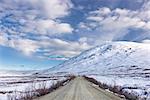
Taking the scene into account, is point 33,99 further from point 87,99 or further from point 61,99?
point 87,99

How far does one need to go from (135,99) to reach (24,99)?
8694 millimetres

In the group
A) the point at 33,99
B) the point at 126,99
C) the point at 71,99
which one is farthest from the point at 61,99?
the point at 126,99

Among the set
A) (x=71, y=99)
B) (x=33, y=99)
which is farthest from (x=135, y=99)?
(x=33, y=99)

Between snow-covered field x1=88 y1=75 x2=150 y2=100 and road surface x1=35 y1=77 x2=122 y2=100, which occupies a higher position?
snow-covered field x1=88 y1=75 x2=150 y2=100

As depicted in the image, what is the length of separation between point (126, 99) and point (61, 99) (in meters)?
5.84

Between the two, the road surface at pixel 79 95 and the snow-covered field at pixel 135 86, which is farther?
the snow-covered field at pixel 135 86

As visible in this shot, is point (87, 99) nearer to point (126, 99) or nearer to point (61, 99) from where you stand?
point (61, 99)

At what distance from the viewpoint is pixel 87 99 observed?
75.0 ft

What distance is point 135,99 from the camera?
77.2 ft

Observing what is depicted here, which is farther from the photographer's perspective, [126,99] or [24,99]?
[126,99]

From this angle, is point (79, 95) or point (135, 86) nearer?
point (79, 95)

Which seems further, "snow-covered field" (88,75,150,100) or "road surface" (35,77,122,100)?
"snow-covered field" (88,75,150,100)

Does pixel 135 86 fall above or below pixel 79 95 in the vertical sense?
above

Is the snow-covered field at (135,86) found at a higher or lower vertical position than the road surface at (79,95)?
higher
